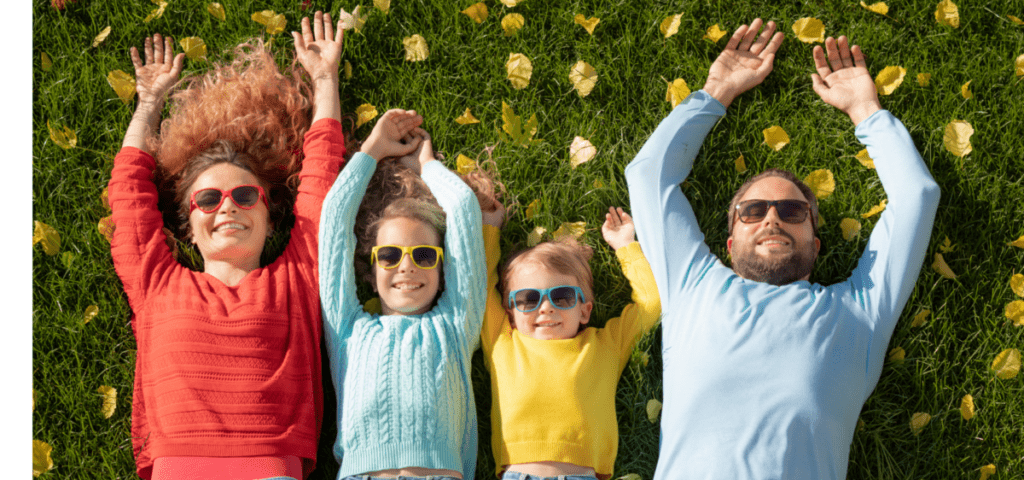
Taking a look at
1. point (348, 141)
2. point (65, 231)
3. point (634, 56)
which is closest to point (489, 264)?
point (348, 141)

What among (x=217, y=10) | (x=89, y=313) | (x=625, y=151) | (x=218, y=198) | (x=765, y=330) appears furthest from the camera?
(x=217, y=10)

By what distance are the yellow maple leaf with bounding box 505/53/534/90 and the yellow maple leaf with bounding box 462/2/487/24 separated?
0.29 meters

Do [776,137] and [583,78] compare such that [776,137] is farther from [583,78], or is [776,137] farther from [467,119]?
[467,119]

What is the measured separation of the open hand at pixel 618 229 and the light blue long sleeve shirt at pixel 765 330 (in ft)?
0.57

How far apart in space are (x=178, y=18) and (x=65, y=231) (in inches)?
54.0

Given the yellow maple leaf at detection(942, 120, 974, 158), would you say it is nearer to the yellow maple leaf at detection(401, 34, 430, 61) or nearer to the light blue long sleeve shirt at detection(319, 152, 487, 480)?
the light blue long sleeve shirt at detection(319, 152, 487, 480)

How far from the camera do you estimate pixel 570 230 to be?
12.9ft

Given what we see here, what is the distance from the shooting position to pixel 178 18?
4234 millimetres

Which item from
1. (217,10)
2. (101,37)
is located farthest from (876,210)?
(101,37)

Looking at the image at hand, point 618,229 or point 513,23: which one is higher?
point 513,23

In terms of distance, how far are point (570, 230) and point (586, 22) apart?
1.20 meters

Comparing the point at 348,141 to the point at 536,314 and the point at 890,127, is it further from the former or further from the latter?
the point at 890,127

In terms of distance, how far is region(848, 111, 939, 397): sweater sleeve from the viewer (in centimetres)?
347

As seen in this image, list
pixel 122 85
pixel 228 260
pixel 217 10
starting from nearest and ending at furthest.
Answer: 1. pixel 228 260
2. pixel 122 85
3. pixel 217 10
